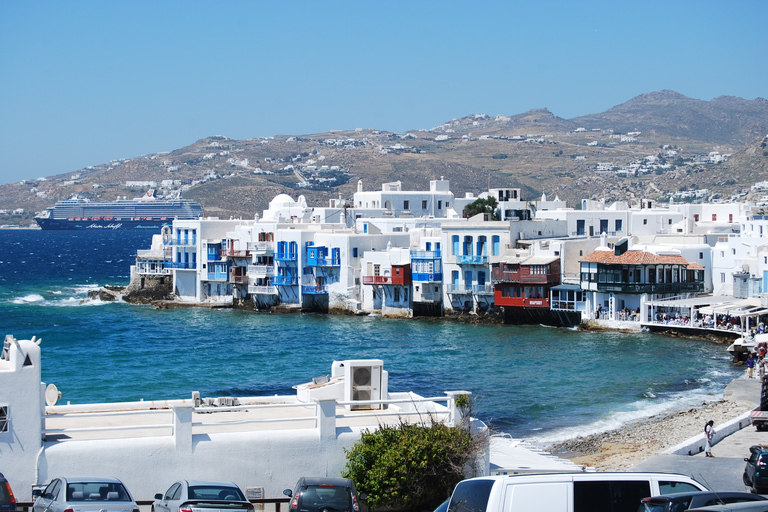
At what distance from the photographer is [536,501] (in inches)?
354

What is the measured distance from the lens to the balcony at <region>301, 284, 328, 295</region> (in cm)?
6303

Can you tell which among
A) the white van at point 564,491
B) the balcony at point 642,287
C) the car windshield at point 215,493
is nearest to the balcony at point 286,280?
the balcony at point 642,287

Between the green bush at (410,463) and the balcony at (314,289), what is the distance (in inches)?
1960

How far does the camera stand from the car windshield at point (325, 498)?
11359 mm

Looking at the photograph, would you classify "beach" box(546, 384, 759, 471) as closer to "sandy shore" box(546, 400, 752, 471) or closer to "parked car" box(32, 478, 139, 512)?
"sandy shore" box(546, 400, 752, 471)

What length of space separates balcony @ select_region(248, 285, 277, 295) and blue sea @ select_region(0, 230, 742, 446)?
2.03 m

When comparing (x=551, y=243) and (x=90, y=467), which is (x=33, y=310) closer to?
(x=551, y=243)

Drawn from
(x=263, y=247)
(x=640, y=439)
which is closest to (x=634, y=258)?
(x=263, y=247)

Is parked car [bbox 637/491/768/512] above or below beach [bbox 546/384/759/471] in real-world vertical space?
above

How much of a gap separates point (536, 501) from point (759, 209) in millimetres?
82603

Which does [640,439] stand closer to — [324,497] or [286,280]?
[324,497]

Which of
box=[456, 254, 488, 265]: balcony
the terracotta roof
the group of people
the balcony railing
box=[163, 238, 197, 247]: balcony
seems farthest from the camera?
box=[163, 238, 197, 247]: balcony

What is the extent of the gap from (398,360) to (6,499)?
1287 inches

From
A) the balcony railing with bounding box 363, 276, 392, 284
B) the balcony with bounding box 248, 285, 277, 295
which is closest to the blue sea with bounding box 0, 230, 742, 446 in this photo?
the balcony with bounding box 248, 285, 277, 295
